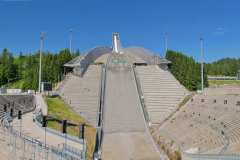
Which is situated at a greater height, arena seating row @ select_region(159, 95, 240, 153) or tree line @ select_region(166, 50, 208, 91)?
tree line @ select_region(166, 50, 208, 91)

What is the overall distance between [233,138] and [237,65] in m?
95.0

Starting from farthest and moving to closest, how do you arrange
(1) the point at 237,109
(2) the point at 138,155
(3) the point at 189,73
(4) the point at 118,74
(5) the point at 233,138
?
(3) the point at 189,73, (4) the point at 118,74, (1) the point at 237,109, (2) the point at 138,155, (5) the point at 233,138

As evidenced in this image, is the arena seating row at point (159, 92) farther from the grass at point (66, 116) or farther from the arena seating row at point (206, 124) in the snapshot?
the grass at point (66, 116)

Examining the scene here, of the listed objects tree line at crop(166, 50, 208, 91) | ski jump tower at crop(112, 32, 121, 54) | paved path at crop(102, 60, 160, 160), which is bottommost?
paved path at crop(102, 60, 160, 160)

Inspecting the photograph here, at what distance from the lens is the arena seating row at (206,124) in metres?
27.3

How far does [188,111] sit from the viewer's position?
41.5 meters

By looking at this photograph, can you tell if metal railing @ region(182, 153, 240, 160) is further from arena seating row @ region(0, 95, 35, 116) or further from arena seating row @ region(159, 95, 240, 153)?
arena seating row @ region(0, 95, 35, 116)

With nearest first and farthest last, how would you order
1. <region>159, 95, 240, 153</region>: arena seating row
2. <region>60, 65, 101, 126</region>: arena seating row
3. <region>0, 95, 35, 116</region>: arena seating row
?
<region>159, 95, 240, 153</region>: arena seating row
<region>0, 95, 35, 116</region>: arena seating row
<region>60, 65, 101, 126</region>: arena seating row

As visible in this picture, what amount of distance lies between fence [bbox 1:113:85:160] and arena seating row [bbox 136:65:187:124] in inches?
1093

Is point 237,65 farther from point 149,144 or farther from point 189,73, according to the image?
point 149,144

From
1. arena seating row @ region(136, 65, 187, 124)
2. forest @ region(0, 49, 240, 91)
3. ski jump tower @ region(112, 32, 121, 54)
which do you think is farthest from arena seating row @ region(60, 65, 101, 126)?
forest @ region(0, 49, 240, 91)

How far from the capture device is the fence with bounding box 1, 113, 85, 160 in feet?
43.4

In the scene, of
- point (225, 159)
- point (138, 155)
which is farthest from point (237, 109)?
point (225, 159)

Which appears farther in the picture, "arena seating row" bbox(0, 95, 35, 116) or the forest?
the forest
